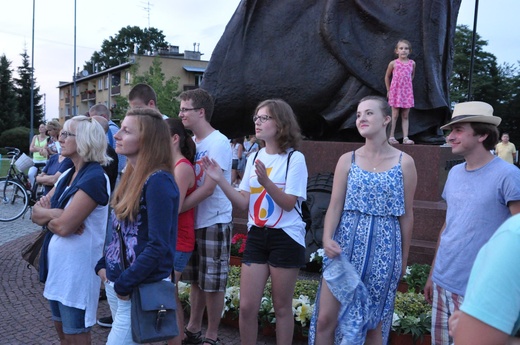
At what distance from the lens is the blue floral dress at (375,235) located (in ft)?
10.3

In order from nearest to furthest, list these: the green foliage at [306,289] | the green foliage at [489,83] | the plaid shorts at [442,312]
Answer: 1. the plaid shorts at [442,312]
2. the green foliage at [306,289]
3. the green foliage at [489,83]

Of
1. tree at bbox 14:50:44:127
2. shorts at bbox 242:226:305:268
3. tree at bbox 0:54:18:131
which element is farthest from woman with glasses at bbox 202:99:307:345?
tree at bbox 14:50:44:127

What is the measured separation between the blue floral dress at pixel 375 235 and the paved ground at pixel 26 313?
1.42 m

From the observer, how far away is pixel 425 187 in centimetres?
607

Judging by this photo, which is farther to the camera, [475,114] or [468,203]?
[475,114]

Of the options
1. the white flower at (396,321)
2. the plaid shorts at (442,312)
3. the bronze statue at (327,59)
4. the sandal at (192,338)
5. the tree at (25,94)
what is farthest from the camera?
the tree at (25,94)

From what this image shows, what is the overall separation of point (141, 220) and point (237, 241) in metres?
3.76

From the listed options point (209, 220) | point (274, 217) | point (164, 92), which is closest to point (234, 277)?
point (209, 220)

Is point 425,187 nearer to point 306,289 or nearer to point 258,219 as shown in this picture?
point 306,289

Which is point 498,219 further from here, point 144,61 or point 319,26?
point 144,61

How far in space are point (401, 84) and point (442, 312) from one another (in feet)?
12.6

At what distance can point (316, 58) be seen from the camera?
726 centimetres

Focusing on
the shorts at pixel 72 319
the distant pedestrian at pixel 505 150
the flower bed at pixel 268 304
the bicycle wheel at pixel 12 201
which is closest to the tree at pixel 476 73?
the distant pedestrian at pixel 505 150

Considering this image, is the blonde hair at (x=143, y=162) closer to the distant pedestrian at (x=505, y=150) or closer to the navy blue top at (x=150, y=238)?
the navy blue top at (x=150, y=238)
